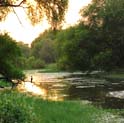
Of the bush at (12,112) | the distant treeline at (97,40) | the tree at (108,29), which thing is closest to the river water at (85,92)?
the bush at (12,112)

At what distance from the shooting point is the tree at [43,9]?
33.1m

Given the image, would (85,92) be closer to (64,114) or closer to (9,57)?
(9,57)

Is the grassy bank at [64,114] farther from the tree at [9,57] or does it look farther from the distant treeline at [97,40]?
the distant treeline at [97,40]

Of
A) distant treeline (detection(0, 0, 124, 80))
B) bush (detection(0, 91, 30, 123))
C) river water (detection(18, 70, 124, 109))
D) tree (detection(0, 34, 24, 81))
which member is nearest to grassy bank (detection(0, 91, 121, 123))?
tree (detection(0, 34, 24, 81))

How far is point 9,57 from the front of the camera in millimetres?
30469

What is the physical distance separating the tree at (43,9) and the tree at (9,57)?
3.14 meters

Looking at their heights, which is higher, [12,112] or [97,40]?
[97,40]

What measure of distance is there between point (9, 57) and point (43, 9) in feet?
16.7

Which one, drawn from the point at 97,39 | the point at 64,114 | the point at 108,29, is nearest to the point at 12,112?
the point at 64,114

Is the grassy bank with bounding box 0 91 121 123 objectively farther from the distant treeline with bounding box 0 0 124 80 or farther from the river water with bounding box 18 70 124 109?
the distant treeline with bounding box 0 0 124 80

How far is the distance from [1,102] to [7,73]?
16.5m

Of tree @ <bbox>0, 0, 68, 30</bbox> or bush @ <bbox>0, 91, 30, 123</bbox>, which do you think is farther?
tree @ <bbox>0, 0, 68, 30</bbox>

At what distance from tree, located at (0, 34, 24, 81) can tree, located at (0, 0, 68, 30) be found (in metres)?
3.14

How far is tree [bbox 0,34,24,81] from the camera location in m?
30.4
